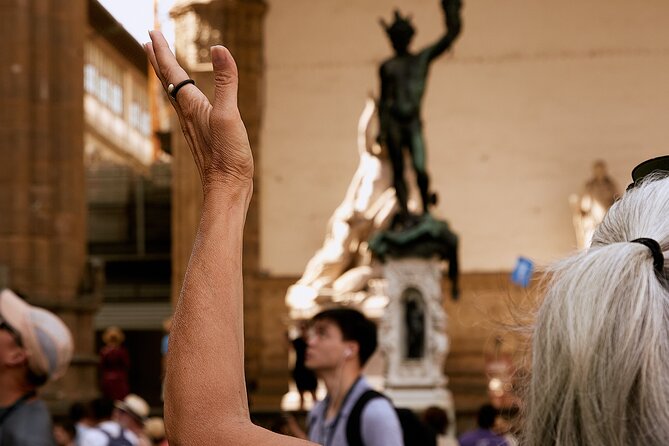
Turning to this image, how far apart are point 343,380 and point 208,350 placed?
3071 millimetres

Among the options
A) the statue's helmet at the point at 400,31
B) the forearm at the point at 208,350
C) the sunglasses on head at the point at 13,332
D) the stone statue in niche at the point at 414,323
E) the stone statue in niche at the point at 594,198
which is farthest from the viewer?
the stone statue in niche at the point at 594,198

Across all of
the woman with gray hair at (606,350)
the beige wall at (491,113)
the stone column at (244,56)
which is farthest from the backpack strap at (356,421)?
the stone column at (244,56)

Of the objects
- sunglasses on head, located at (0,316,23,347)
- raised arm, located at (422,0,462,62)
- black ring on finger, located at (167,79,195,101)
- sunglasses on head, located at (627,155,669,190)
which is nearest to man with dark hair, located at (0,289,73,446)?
sunglasses on head, located at (0,316,23,347)

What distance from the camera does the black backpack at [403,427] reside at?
165 inches

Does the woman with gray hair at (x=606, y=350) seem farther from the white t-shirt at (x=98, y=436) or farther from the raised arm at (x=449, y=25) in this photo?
the raised arm at (x=449, y=25)

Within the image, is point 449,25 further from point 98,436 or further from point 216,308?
point 216,308

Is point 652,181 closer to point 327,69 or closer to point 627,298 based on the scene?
point 627,298

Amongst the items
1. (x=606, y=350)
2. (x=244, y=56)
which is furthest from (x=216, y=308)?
(x=244, y=56)

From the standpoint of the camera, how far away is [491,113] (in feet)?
78.1

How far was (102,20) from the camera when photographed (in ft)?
135

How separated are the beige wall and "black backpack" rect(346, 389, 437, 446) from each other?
1897cm

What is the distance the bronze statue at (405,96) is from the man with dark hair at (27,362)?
10386 mm

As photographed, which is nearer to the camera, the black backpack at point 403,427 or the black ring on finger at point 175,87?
the black ring on finger at point 175,87

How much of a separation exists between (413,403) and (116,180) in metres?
20.3
